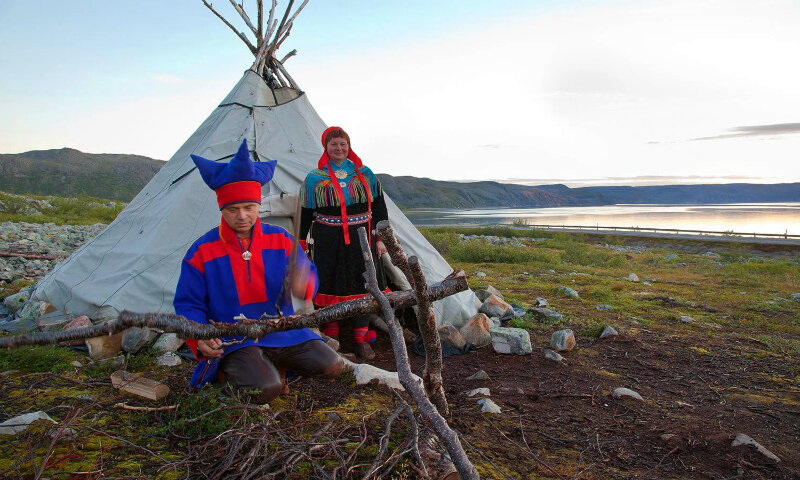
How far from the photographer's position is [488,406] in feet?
9.32

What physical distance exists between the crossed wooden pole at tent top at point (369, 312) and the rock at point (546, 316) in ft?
11.4

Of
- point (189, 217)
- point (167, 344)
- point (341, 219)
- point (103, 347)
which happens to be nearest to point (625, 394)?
point (341, 219)

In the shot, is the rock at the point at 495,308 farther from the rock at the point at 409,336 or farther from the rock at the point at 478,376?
the rock at the point at 478,376

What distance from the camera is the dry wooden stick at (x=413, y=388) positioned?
160 cm

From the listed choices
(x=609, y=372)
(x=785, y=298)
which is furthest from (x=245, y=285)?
(x=785, y=298)

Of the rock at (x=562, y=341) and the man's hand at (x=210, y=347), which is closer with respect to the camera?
the man's hand at (x=210, y=347)

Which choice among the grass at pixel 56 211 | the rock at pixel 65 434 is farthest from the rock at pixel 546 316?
the grass at pixel 56 211

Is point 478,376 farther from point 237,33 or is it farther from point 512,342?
point 237,33

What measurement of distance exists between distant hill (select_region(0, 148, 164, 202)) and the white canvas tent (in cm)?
7676

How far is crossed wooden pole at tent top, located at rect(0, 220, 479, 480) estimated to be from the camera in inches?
57.2

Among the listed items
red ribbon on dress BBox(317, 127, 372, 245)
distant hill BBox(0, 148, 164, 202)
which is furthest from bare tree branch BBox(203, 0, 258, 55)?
distant hill BBox(0, 148, 164, 202)

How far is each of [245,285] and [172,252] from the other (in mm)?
2109

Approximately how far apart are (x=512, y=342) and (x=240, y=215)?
105 inches

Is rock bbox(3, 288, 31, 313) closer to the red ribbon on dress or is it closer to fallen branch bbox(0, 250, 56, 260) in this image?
fallen branch bbox(0, 250, 56, 260)
